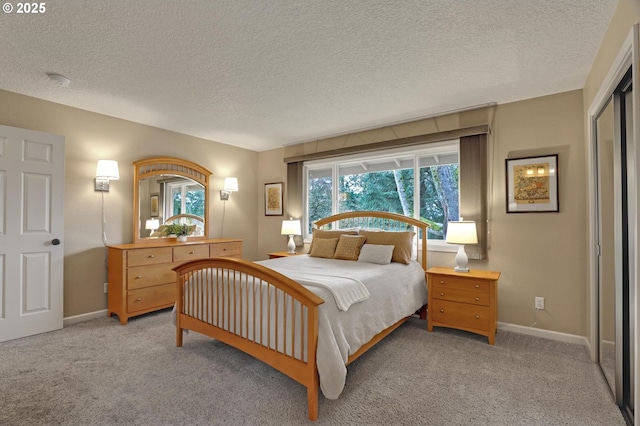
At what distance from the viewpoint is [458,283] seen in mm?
3074

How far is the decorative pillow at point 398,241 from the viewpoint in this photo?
346 cm

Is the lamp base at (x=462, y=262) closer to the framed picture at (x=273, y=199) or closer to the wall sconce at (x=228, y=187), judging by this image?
the framed picture at (x=273, y=199)

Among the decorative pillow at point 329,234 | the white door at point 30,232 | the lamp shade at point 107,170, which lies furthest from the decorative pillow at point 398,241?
the white door at point 30,232

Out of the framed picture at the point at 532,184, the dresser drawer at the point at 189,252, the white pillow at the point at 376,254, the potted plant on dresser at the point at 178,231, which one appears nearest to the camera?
the framed picture at the point at 532,184

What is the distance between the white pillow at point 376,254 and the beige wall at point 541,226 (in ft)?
2.82

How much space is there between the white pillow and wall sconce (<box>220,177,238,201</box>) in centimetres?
255

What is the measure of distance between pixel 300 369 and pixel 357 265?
1.54 meters

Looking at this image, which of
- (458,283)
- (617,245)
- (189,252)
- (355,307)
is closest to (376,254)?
(458,283)

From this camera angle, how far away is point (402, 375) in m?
2.31

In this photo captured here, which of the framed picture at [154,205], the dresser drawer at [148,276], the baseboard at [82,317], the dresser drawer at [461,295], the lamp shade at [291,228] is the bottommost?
the baseboard at [82,317]

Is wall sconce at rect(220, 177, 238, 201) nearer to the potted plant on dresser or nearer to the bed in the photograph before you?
the potted plant on dresser

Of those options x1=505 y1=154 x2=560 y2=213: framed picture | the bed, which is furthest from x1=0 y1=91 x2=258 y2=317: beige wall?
x1=505 y1=154 x2=560 y2=213: framed picture

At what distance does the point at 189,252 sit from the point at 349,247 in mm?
2149

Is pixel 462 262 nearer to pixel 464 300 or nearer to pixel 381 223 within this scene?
pixel 464 300
